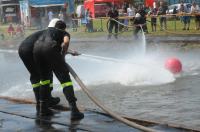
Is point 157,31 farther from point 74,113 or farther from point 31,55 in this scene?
point 74,113

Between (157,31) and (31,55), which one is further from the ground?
(31,55)

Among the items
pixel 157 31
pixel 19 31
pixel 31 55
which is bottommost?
pixel 19 31

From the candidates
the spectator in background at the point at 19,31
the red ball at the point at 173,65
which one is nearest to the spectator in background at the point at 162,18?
the spectator in background at the point at 19,31

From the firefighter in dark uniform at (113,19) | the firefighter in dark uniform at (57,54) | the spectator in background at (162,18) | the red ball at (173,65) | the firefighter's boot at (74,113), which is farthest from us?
the spectator in background at (162,18)

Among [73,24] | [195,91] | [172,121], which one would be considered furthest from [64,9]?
[172,121]

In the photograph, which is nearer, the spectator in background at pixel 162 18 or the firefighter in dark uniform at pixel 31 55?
the firefighter in dark uniform at pixel 31 55

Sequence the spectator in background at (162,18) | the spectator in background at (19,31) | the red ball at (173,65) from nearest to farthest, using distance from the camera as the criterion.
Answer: the red ball at (173,65)
the spectator in background at (162,18)
the spectator in background at (19,31)

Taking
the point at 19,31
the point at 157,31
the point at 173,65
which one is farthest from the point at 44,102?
the point at 19,31

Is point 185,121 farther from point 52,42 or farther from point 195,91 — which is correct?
point 195,91

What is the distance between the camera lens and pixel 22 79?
16.1m

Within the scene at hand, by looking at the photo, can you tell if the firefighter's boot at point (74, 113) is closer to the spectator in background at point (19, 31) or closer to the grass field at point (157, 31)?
the grass field at point (157, 31)

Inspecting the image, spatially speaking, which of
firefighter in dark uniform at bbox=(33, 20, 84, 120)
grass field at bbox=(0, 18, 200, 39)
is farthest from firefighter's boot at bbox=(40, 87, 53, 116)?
grass field at bbox=(0, 18, 200, 39)

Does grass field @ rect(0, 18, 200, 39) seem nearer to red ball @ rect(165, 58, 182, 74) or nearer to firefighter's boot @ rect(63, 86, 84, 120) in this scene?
red ball @ rect(165, 58, 182, 74)

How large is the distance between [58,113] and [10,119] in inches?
34.2
